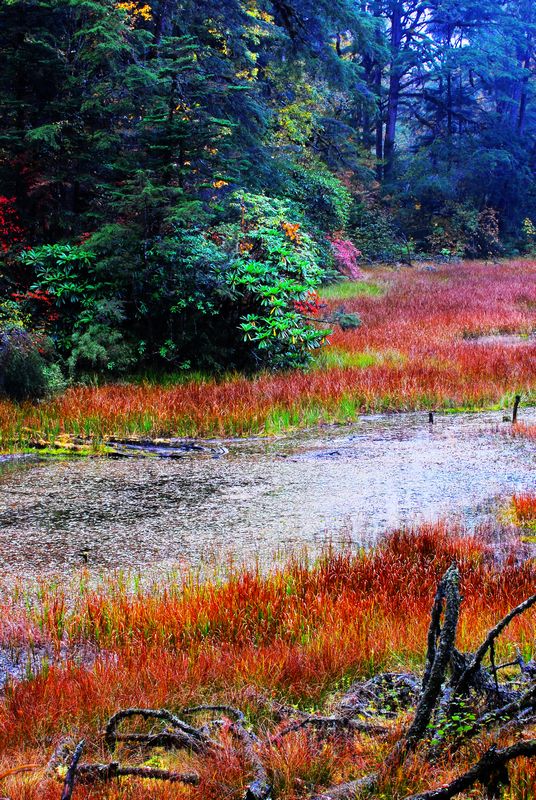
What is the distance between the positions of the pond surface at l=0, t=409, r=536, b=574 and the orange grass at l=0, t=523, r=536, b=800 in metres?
0.57

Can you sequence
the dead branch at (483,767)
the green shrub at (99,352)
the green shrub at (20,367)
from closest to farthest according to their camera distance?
the dead branch at (483,767) < the green shrub at (20,367) < the green shrub at (99,352)

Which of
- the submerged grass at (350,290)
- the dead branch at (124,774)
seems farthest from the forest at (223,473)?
the submerged grass at (350,290)

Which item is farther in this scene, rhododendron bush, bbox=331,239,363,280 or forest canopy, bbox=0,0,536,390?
rhododendron bush, bbox=331,239,363,280

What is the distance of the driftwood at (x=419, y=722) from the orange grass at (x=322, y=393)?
6.40 meters

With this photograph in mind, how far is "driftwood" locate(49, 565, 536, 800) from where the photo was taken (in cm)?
201

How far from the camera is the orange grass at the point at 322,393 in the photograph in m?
9.15

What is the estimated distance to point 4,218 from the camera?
1272cm

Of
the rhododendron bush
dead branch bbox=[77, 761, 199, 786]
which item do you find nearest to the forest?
dead branch bbox=[77, 761, 199, 786]

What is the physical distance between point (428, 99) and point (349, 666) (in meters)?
43.9

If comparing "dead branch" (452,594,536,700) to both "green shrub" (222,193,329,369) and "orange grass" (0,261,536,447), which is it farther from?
"green shrub" (222,193,329,369)

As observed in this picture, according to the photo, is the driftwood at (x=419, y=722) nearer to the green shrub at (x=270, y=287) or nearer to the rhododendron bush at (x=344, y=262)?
the green shrub at (x=270, y=287)

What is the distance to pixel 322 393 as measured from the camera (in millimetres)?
10336

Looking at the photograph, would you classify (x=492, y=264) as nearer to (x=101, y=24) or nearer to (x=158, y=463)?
(x=101, y=24)

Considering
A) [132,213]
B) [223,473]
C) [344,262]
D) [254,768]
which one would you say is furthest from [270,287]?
[344,262]
